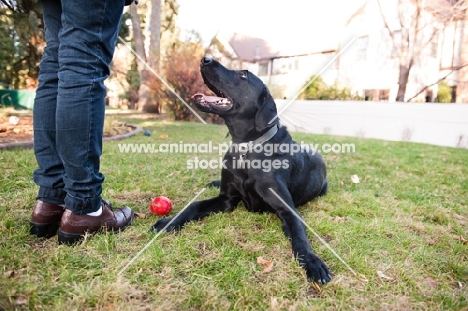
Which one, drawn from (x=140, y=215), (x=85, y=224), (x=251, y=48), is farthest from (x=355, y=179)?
(x=251, y=48)

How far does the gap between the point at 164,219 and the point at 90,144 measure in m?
0.82

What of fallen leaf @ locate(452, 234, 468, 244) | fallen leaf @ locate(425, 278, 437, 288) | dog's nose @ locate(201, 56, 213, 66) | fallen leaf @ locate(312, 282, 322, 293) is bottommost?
fallen leaf @ locate(452, 234, 468, 244)

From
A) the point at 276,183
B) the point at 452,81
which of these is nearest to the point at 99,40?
the point at 276,183

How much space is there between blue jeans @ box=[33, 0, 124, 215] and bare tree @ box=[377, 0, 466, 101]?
51.3 ft

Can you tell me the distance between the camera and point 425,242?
2357mm

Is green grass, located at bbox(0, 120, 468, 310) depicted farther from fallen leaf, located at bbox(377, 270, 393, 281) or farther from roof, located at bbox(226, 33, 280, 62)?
roof, located at bbox(226, 33, 280, 62)

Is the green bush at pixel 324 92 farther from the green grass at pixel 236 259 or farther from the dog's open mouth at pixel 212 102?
the dog's open mouth at pixel 212 102

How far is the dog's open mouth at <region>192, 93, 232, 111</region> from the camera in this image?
274 cm

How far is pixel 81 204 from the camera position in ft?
5.99

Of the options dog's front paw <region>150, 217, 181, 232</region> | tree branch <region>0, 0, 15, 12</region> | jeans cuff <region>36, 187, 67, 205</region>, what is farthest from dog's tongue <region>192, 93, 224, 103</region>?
tree branch <region>0, 0, 15, 12</region>

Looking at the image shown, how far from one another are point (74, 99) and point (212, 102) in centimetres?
130

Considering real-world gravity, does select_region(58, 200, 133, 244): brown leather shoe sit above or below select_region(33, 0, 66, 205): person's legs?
below

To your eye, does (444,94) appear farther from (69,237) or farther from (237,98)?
(69,237)

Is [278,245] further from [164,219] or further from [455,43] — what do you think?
[455,43]
